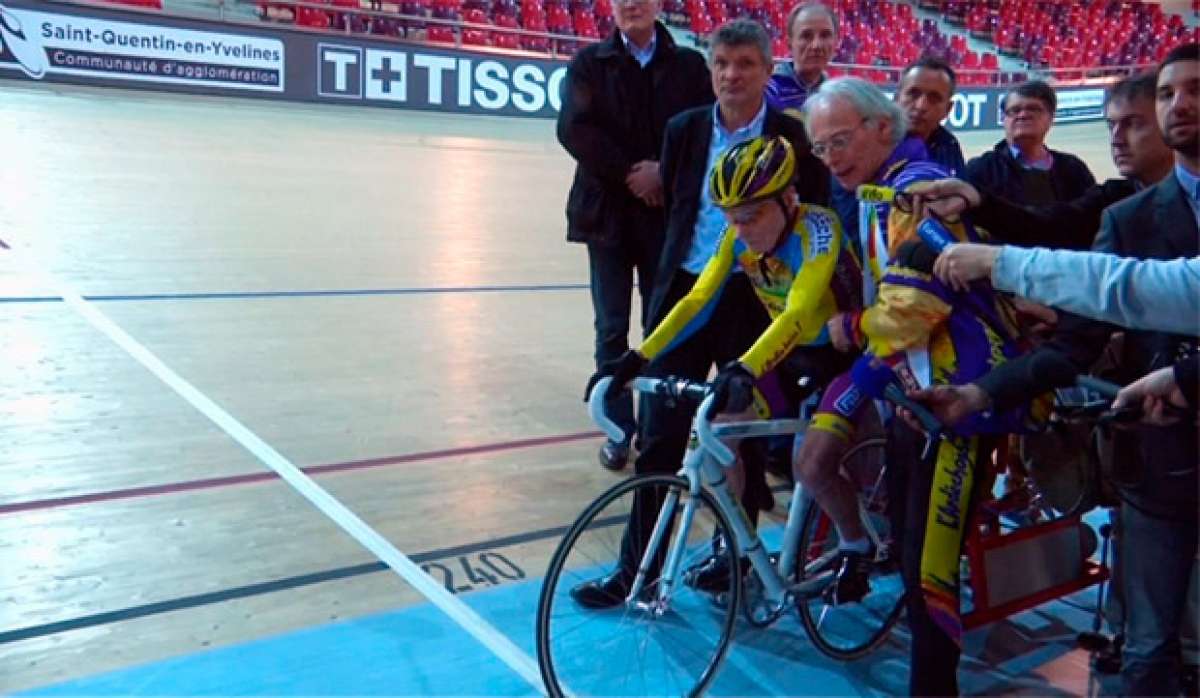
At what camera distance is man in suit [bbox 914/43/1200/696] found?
2055mm

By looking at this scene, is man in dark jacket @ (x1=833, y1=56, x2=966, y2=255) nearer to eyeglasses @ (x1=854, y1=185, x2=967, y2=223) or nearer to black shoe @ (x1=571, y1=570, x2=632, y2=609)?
eyeglasses @ (x1=854, y1=185, x2=967, y2=223)

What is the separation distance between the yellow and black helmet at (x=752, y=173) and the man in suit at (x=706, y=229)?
423 mm

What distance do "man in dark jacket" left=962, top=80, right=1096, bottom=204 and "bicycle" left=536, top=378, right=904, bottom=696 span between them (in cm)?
173

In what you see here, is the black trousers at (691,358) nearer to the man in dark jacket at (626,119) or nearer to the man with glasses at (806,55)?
the man in dark jacket at (626,119)

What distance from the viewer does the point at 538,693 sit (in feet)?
8.41

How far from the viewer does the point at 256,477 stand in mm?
3820

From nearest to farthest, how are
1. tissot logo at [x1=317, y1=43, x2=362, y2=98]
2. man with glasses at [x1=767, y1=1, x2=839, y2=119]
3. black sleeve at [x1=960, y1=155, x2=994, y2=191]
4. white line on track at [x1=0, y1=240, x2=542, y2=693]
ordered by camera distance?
white line on track at [x1=0, y1=240, x2=542, y2=693] → man with glasses at [x1=767, y1=1, x2=839, y2=119] → black sleeve at [x1=960, y1=155, x2=994, y2=191] → tissot logo at [x1=317, y1=43, x2=362, y2=98]

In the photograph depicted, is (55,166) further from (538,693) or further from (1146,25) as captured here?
(1146,25)

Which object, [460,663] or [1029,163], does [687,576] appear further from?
[1029,163]

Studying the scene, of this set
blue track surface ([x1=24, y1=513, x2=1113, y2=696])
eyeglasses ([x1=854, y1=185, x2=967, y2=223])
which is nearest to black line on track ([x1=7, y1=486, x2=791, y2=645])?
blue track surface ([x1=24, y1=513, x2=1113, y2=696])

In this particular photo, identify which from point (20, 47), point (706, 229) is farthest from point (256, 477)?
point (20, 47)

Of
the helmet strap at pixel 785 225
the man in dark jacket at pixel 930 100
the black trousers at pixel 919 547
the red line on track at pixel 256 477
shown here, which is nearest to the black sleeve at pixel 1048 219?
the helmet strap at pixel 785 225

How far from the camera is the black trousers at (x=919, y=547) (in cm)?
238

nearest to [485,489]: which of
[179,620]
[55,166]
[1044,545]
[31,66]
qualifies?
[179,620]
